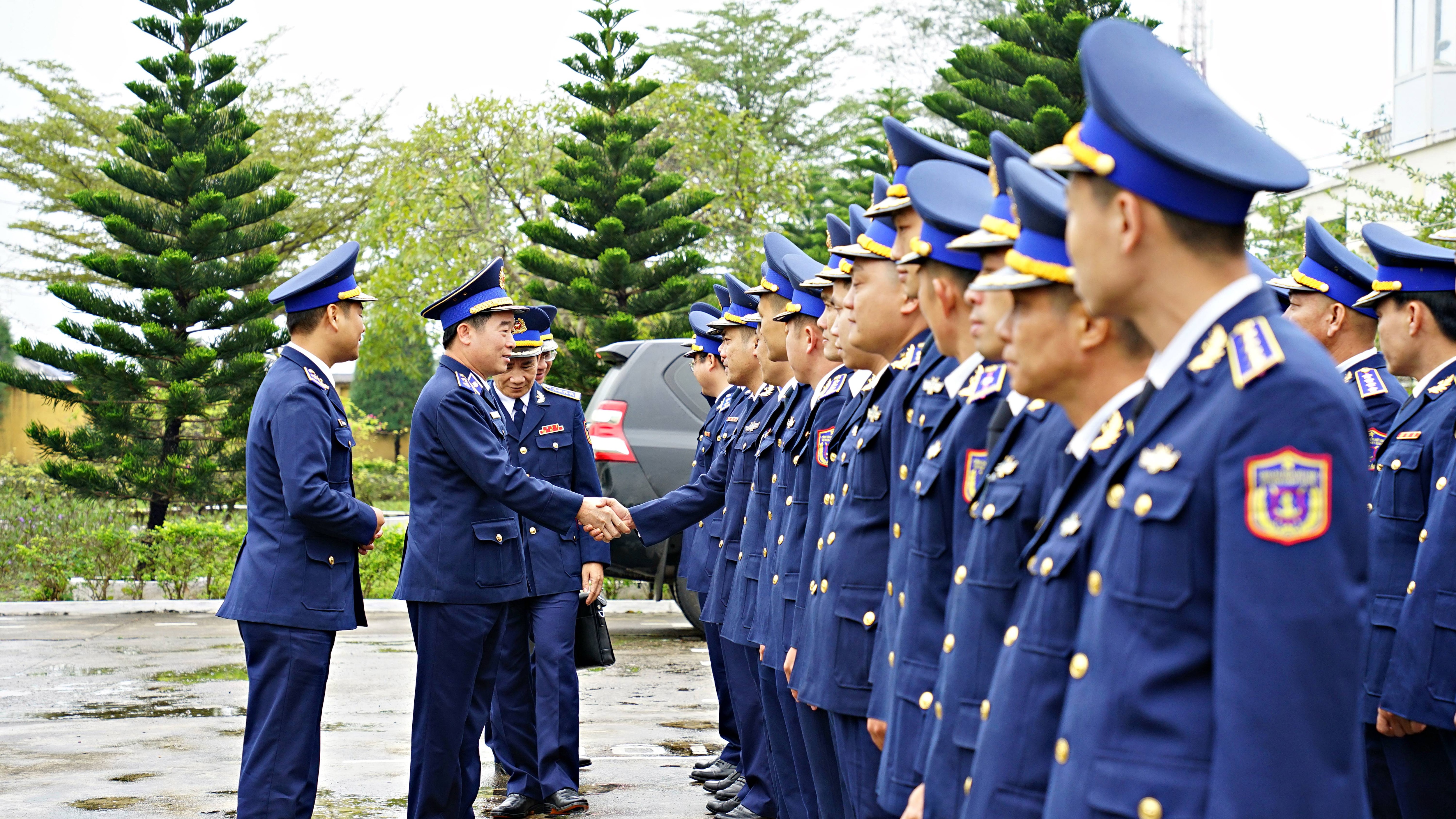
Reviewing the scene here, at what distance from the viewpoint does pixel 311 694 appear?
456cm

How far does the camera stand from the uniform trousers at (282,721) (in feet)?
14.6

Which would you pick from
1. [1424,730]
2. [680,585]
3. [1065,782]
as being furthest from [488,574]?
[680,585]

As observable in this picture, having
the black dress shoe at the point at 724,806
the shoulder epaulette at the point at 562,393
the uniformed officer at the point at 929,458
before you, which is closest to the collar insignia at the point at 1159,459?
the uniformed officer at the point at 929,458

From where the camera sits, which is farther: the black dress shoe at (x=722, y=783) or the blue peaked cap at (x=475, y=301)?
the black dress shoe at (x=722, y=783)

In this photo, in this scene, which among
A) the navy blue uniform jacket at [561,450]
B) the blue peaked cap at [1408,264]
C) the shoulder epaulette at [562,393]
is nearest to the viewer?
the blue peaked cap at [1408,264]

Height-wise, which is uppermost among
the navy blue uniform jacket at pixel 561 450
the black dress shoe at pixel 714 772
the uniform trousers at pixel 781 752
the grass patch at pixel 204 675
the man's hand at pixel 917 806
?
the navy blue uniform jacket at pixel 561 450

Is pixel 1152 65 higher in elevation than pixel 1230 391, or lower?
higher

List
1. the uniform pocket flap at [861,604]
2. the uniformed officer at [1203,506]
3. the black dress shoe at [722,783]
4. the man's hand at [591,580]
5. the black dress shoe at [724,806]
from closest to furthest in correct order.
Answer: the uniformed officer at [1203,506] < the uniform pocket flap at [861,604] < the black dress shoe at [724,806] < the black dress shoe at [722,783] < the man's hand at [591,580]

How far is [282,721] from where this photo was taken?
176 inches

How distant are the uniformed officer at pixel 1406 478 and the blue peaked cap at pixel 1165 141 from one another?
2173 millimetres

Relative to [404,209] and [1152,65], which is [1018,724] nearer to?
[1152,65]

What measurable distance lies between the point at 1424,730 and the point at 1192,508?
2.52 meters

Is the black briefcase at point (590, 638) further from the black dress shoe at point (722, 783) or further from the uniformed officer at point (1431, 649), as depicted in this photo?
the uniformed officer at point (1431, 649)

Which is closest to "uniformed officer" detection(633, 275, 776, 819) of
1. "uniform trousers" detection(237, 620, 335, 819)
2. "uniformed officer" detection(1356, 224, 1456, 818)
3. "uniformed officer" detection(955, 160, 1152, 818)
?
"uniform trousers" detection(237, 620, 335, 819)
